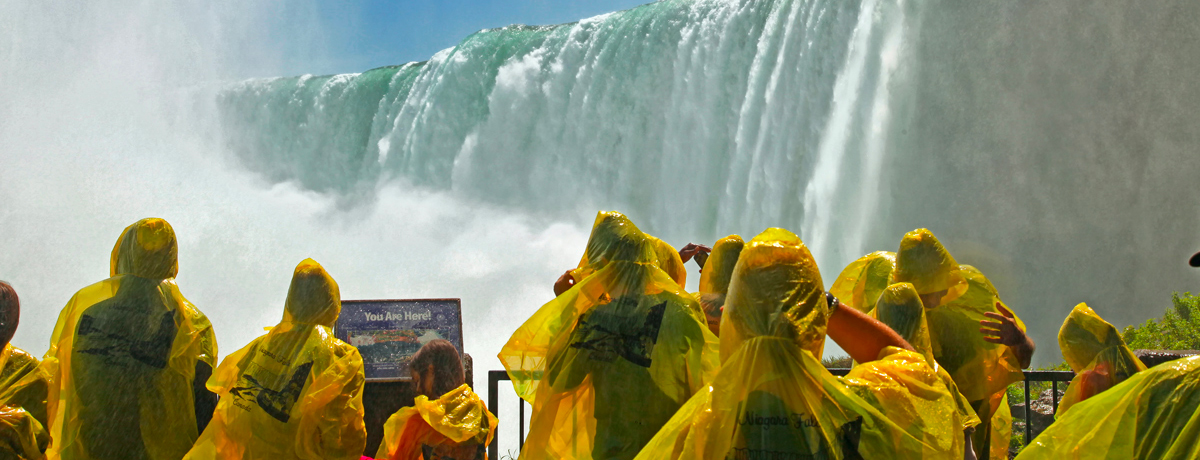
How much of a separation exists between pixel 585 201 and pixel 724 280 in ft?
47.5

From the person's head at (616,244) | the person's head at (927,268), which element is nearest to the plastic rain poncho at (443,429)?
the person's head at (616,244)

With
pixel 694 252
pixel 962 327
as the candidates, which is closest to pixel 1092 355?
pixel 962 327

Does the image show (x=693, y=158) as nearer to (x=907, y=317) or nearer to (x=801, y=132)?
(x=801, y=132)

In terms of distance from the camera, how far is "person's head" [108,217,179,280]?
364cm

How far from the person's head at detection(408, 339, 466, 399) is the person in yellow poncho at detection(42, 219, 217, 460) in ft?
→ 3.46

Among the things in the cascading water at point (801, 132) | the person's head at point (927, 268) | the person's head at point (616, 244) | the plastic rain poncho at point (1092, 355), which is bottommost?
the plastic rain poncho at point (1092, 355)

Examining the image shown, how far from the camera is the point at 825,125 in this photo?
40.7 feet

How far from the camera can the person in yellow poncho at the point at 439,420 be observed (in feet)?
10.8

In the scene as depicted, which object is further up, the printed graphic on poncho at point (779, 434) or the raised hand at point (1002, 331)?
the raised hand at point (1002, 331)

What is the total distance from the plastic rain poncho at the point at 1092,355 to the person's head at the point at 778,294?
1.68 meters

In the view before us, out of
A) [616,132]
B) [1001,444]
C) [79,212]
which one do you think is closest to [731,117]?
[616,132]

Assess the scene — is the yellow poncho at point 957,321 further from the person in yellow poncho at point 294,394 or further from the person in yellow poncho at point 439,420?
the person in yellow poncho at point 294,394

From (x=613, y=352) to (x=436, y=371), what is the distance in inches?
34.9

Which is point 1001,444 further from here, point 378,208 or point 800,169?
point 378,208
